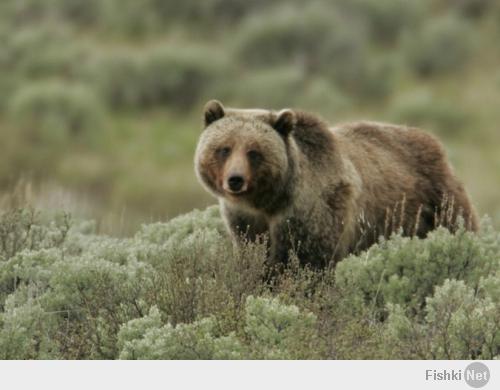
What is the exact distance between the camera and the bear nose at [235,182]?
7.24 meters

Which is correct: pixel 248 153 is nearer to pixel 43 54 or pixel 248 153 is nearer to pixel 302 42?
pixel 302 42

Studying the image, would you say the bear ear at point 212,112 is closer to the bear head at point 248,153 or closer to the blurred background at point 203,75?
the bear head at point 248,153

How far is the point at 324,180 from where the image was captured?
25.3 ft

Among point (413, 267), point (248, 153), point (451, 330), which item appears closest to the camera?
point (451, 330)

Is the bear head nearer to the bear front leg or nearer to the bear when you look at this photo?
the bear

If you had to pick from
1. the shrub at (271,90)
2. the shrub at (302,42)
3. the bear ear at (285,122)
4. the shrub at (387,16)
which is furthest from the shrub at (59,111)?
the bear ear at (285,122)

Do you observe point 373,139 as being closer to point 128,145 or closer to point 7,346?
point 7,346

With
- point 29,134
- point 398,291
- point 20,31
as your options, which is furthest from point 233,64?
point 398,291

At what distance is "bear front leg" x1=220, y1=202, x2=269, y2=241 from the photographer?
764 centimetres

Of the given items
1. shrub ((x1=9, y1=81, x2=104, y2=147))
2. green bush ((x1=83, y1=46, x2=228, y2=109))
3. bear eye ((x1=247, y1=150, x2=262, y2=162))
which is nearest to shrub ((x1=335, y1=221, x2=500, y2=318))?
bear eye ((x1=247, y1=150, x2=262, y2=162))

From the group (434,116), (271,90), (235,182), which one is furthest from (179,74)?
(235,182)

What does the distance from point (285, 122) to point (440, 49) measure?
22539 mm

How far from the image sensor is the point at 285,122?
7.55 m

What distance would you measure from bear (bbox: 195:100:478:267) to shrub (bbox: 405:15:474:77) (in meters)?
21.3
